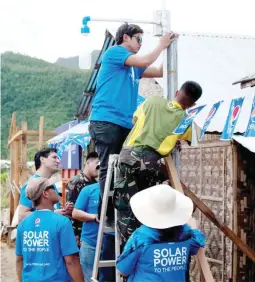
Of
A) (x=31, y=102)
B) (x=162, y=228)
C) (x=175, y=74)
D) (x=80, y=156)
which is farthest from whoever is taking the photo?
(x=31, y=102)

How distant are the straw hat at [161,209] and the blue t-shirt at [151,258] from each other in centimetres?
10

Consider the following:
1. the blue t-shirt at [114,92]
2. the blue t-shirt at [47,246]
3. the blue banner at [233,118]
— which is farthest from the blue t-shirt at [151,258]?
the blue t-shirt at [114,92]

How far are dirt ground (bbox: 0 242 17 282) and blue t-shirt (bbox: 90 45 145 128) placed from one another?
24.2 ft

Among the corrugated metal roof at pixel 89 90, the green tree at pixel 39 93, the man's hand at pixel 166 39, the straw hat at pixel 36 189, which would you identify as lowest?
the straw hat at pixel 36 189

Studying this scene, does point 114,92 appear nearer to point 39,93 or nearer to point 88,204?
point 88,204

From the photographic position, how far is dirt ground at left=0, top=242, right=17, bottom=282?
11.5 meters

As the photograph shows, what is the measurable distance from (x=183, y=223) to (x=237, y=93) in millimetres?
5524

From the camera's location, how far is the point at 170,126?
14.1 feet

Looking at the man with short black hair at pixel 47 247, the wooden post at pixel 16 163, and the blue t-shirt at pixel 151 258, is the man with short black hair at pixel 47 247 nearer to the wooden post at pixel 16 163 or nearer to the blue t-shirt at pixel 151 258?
the blue t-shirt at pixel 151 258

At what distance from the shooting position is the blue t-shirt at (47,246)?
4.17m

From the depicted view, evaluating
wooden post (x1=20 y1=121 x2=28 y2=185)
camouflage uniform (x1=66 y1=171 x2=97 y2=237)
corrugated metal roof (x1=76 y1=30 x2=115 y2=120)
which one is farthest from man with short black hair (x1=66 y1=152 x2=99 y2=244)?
wooden post (x1=20 y1=121 x2=28 y2=185)

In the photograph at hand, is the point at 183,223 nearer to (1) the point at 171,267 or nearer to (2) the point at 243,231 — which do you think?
(1) the point at 171,267

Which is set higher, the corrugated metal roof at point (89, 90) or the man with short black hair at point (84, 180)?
the corrugated metal roof at point (89, 90)

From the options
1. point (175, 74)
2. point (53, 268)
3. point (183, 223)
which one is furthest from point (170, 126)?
point (53, 268)
